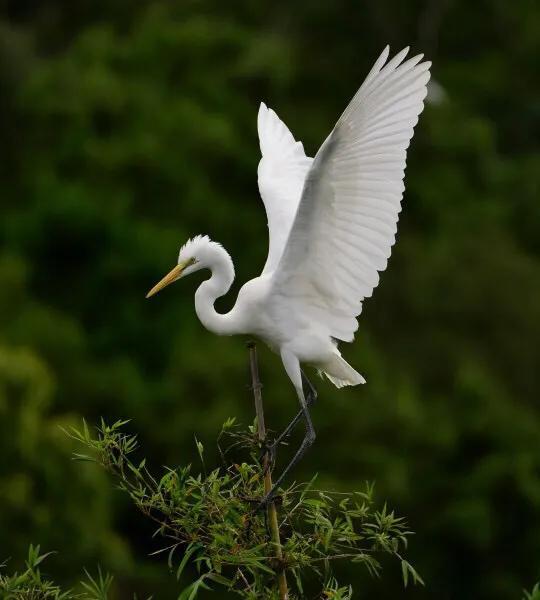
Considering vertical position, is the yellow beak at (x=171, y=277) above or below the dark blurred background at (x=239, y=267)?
above

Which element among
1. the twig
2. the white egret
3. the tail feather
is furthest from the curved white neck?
the twig

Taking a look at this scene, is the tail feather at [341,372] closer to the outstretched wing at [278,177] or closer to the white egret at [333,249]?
the white egret at [333,249]

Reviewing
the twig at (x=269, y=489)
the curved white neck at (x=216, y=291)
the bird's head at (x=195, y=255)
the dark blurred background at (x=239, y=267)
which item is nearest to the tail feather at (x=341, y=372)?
the curved white neck at (x=216, y=291)

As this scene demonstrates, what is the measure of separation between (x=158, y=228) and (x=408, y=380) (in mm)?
4375

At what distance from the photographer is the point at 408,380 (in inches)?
604

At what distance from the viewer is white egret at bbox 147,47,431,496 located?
480cm

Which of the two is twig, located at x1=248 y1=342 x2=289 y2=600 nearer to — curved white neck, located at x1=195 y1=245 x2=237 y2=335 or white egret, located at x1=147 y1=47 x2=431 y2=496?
white egret, located at x1=147 y1=47 x2=431 y2=496

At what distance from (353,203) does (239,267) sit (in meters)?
11.7

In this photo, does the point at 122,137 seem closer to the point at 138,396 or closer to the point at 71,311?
the point at 71,311

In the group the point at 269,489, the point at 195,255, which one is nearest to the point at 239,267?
the point at 195,255

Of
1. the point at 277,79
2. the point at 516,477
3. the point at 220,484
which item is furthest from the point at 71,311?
the point at 220,484

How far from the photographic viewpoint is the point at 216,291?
5.21 m

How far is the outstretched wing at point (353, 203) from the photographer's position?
4773 mm

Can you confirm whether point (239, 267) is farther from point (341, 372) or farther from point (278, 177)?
point (341, 372)
